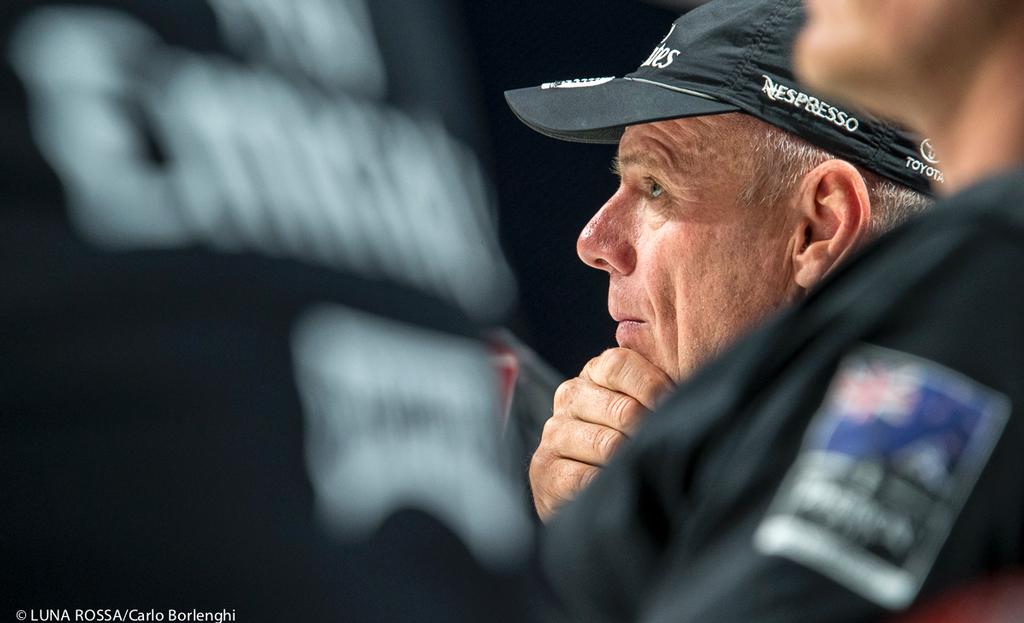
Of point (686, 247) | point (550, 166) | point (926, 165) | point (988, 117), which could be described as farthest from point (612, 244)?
point (988, 117)

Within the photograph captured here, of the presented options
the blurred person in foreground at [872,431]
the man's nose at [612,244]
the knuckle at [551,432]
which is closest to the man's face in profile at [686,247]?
the man's nose at [612,244]

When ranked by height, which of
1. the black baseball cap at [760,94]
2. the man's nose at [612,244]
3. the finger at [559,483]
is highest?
the black baseball cap at [760,94]

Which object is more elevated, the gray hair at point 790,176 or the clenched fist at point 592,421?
the gray hair at point 790,176

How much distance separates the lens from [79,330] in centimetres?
57

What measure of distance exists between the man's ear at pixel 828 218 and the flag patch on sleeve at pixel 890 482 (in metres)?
0.87

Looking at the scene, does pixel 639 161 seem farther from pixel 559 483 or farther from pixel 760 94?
pixel 559 483

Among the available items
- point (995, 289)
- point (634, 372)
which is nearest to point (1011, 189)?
point (995, 289)

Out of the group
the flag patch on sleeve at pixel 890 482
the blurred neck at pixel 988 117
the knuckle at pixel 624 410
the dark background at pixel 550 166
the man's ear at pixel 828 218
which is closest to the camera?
the flag patch on sleeve at pixel 890 482

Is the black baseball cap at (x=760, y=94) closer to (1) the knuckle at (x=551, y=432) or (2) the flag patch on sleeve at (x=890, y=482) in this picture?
(1) the knuckle at (x=551, y=432)

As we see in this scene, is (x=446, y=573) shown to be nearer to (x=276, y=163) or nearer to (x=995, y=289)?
(x=276, y=163)

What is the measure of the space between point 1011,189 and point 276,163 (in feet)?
1.19

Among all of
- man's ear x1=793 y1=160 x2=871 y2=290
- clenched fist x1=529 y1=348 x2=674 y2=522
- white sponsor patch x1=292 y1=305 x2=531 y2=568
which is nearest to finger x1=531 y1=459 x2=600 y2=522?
clenched fist x1=529 y1=348 x2=674 y2=522

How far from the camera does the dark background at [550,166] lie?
2.03 metres

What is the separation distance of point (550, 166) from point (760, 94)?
2.44ft
